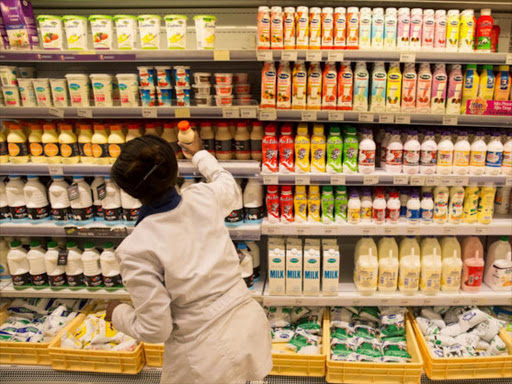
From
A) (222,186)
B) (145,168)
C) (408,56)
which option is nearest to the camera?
(145,168)

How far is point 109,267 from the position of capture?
2.99 metres

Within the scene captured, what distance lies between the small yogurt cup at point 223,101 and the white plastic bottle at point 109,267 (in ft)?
4.19

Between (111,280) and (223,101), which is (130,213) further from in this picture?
(223,101)

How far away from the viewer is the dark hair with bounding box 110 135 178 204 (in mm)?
1468

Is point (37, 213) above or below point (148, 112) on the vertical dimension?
below

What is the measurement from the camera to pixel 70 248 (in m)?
3.02

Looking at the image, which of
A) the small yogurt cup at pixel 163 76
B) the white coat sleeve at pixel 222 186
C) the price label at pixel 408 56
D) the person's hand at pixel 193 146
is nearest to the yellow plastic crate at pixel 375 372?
the white coat sleeve at pixel 222 186

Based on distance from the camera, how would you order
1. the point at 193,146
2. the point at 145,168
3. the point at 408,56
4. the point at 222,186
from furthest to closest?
1. the point at 193,146
2. the point at 408,56
3. the point at 222,186
4. the point at 145,168

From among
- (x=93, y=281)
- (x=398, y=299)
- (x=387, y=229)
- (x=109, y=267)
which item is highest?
(x=387, y=229)

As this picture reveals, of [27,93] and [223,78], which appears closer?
[223,78]

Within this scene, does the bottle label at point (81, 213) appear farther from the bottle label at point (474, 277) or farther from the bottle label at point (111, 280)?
the bottle label at point (474, 277)

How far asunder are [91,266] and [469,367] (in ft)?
8.56

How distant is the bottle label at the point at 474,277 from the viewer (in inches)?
113

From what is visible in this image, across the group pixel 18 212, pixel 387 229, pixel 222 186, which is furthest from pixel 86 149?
pixel 387 229
